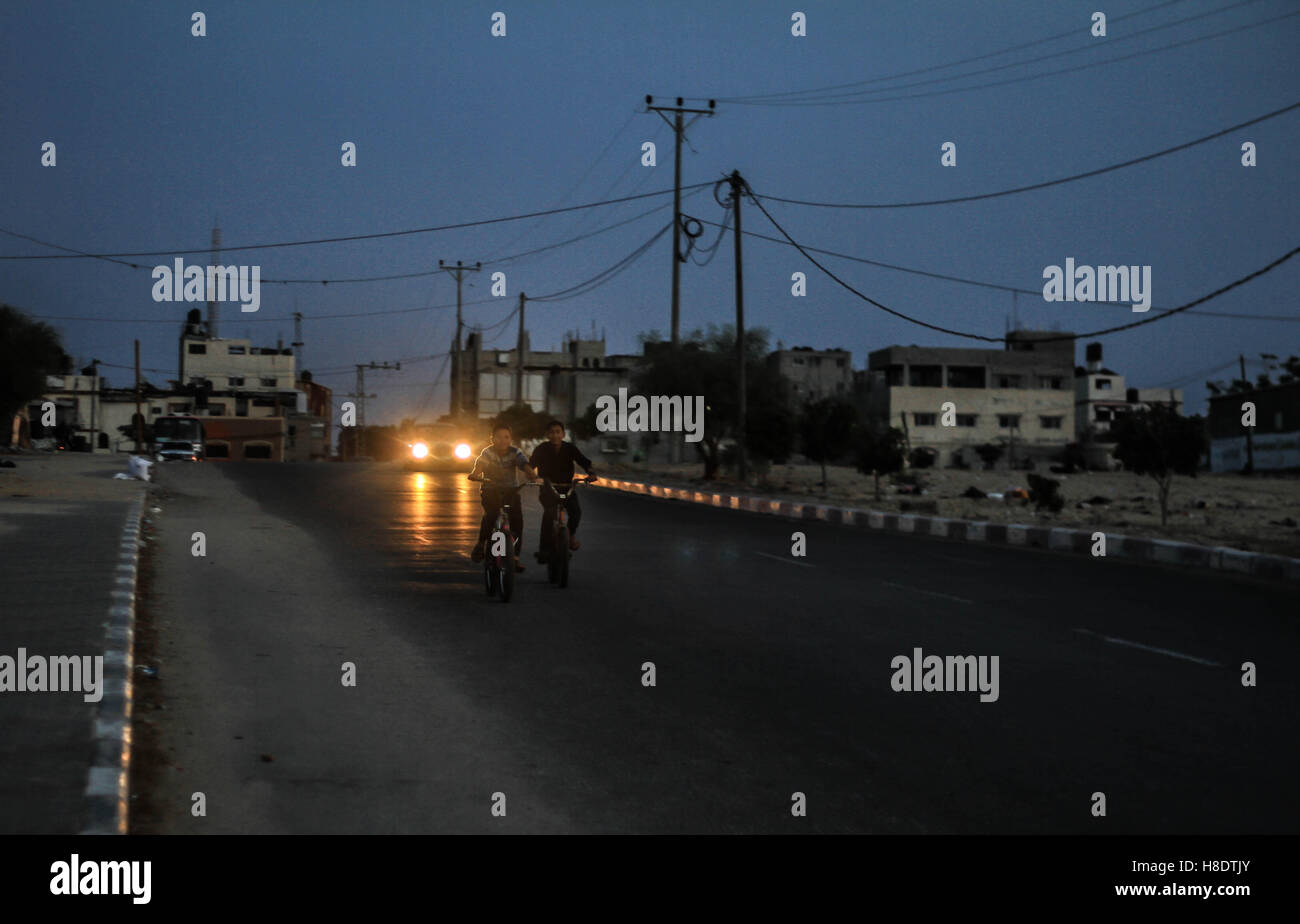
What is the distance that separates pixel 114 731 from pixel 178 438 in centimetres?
6122

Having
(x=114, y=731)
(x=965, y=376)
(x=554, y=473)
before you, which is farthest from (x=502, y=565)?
(x=965, y=376)

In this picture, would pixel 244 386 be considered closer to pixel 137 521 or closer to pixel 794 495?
pixel 794 495

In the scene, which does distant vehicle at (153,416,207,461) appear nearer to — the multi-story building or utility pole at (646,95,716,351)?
utility pole at (646,95,716,351)

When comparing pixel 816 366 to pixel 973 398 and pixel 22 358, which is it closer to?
pixel 973 398

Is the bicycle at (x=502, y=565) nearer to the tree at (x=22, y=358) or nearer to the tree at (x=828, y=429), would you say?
the tree at (x=828, y=429)

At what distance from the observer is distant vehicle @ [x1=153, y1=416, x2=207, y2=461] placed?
58.2 m

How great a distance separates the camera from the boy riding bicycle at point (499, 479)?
12852 mm

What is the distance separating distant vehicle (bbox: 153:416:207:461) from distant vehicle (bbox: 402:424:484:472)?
54.0 ft

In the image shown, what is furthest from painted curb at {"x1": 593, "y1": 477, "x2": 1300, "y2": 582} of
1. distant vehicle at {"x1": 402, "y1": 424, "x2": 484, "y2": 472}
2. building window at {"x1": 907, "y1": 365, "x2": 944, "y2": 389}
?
building window at {"x1": 907, "y1": 365, "x2": 944, "y2": 389}

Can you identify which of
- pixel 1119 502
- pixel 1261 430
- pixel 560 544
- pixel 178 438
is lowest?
pixel 1119 502

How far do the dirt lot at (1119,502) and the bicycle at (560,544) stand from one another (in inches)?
445

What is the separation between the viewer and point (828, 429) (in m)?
39.8
